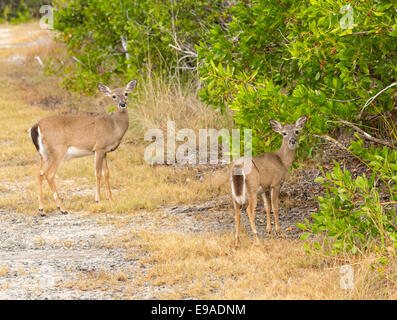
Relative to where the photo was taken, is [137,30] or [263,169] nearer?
[263,169]

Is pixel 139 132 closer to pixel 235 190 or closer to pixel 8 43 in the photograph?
pixel 235 190

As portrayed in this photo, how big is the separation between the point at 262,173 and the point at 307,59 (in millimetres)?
1385

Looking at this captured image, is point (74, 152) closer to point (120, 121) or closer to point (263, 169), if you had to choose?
point (120, 121)

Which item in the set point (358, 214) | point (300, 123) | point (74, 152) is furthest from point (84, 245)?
point (358, 214)

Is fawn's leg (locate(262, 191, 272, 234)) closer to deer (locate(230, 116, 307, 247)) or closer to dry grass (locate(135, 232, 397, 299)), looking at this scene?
deer (locate(230, 116, 307, 247))

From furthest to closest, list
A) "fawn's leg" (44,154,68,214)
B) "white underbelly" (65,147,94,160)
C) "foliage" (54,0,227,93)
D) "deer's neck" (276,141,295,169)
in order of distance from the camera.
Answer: "foliage" (54,0,227,93) < "white underbelly" (65,147,94,160) < "fawn's leg" (44,154,68,214) < "deer's neck" (276,141,295,169)

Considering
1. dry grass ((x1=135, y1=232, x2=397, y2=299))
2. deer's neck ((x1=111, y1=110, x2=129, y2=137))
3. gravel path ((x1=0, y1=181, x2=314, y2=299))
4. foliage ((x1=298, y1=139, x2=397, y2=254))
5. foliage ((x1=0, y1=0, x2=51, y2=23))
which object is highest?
foliage ((x1=0, y1=0, x2=51, y2=23))

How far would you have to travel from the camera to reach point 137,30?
11273 mm

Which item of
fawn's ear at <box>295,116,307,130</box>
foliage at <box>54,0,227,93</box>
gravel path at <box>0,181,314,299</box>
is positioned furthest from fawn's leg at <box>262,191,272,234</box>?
foliage at <box>54,0,227,93</box>

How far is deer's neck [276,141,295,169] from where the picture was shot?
680 cm

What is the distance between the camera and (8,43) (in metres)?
23.2

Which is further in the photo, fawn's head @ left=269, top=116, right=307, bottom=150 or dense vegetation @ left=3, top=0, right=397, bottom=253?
fawn's head @ left=269, top=116, right=307, bottom=150

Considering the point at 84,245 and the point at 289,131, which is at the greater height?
the point at 289,131

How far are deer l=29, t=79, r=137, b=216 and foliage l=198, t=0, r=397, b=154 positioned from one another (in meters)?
2.11
